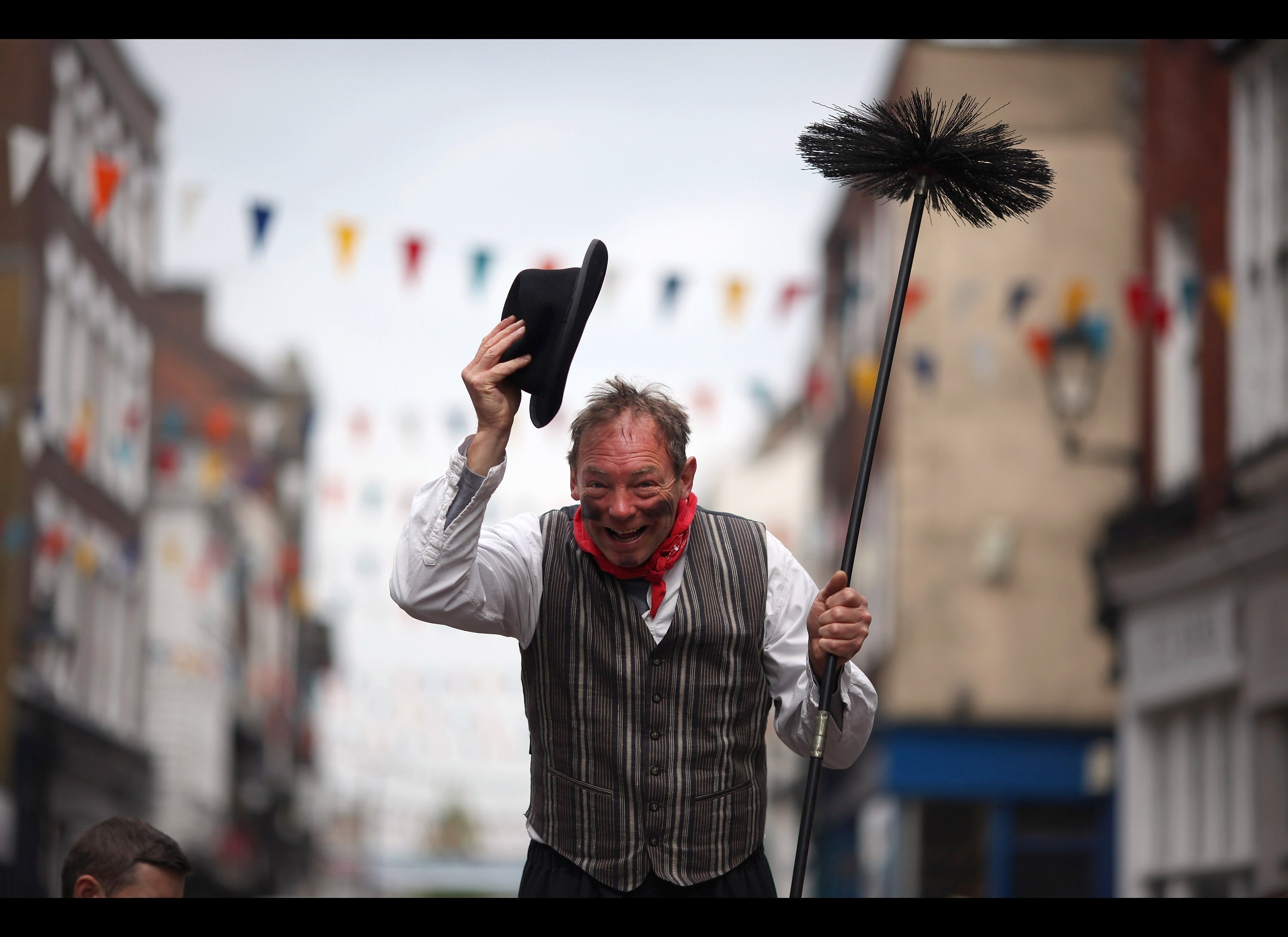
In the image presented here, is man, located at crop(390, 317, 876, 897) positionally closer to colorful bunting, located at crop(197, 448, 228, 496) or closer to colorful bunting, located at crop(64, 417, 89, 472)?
colorful bunting, located at crop(64, 417, 89, 472)

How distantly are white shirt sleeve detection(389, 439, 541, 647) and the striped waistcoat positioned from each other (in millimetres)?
42

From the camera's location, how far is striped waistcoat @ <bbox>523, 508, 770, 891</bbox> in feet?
10.6

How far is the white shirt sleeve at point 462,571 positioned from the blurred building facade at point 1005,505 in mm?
13832

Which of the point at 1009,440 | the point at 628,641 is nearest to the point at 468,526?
the point at 628,641

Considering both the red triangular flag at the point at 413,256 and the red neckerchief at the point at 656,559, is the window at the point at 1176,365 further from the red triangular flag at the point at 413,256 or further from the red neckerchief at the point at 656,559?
the red neckerchief at the point at 656,559

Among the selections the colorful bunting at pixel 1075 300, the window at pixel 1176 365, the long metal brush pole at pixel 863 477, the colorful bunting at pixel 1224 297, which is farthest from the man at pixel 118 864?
Answer: the colorful bunting at pixel 1075 300

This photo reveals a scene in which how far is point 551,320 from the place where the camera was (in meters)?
3.29

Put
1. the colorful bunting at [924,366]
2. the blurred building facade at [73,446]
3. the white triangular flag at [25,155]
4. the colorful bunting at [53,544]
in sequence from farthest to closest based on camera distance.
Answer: the colorful bunting at [53,544] < the blurred building facade at [73,446] < the colorful bunting at [924,366] < the white triangular flag at [25,155]

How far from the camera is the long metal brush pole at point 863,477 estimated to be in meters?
3.16

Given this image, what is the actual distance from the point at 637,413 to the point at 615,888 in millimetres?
835

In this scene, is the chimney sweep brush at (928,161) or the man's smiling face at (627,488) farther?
the chimney sweep brush at (928,161)
